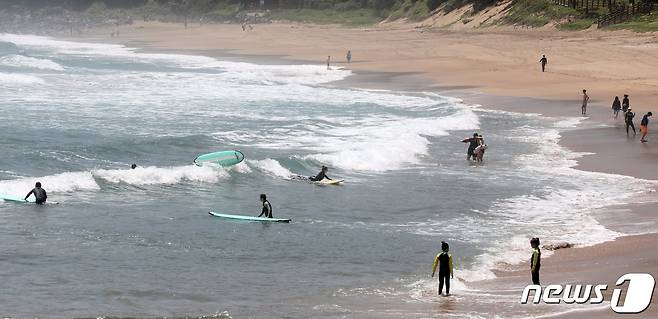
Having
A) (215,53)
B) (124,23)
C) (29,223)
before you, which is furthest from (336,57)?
(124,23)

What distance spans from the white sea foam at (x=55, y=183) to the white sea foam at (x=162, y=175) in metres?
0.66

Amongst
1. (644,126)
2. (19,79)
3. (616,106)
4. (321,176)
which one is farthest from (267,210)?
(19,79)

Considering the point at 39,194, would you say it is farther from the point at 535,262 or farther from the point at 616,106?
the point at 616,106

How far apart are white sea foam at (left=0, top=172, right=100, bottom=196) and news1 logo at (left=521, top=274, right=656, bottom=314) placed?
44.8 ft

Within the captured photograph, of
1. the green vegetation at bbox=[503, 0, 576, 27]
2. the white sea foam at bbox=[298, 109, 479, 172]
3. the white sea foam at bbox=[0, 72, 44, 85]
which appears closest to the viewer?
the white sea foam at bbox=[298, 109, 479, 172]

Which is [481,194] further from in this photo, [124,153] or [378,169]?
[124,153]

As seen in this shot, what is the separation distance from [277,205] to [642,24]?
50.6 m

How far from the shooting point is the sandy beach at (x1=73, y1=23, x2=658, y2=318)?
19859mm

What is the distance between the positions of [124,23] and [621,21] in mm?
90292

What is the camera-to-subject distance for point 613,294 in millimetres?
15922

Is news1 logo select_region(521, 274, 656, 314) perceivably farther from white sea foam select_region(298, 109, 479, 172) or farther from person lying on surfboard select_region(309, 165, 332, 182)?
white sea foam select_region(298, 109, 479, 172)

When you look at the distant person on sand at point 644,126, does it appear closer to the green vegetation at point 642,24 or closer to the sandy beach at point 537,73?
the sandy beach at point 537,73

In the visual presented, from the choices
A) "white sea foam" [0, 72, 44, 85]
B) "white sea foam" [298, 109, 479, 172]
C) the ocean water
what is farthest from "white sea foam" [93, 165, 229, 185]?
"white sea foam" [0, 72, 44, 85]

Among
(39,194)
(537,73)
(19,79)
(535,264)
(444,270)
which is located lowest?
(19,79)
